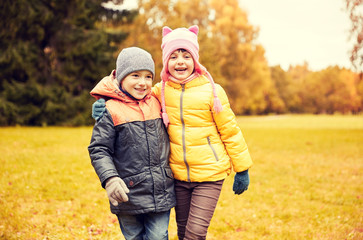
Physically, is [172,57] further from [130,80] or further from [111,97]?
[111,97]

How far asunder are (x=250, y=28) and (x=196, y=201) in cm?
3086

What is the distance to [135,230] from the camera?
8.43ft

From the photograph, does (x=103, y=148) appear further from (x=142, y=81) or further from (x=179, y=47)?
(x=179, y=47)

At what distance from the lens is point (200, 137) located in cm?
260

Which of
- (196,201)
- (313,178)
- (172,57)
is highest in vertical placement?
(172,57)

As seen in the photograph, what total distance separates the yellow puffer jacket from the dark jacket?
0.20m

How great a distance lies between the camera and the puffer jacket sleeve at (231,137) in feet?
8.61

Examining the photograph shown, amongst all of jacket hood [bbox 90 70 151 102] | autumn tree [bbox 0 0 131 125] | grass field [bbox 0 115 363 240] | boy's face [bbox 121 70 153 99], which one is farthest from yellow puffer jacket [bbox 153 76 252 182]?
autumn tree [bbox 0 0 131 125]

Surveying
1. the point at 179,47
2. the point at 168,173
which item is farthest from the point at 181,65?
the point at 168,173

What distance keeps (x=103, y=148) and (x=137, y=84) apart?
580 mm

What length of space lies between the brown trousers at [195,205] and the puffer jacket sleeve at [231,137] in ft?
0.81

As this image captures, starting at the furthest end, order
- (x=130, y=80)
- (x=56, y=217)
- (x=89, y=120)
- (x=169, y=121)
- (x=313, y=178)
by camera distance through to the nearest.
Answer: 1. (x=89, y=120)
2. (x=313, y=178)
3. (x=56, y=217)
4. (x=169, y=121)
5. (x=130, y=80)

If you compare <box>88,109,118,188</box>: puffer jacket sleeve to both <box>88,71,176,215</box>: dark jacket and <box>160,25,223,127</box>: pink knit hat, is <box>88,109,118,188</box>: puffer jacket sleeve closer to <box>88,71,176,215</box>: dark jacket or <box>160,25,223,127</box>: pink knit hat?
<box>88,71,176,215</box>: dark jacket

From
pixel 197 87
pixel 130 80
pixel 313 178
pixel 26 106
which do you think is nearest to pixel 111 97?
pixel 130 80
